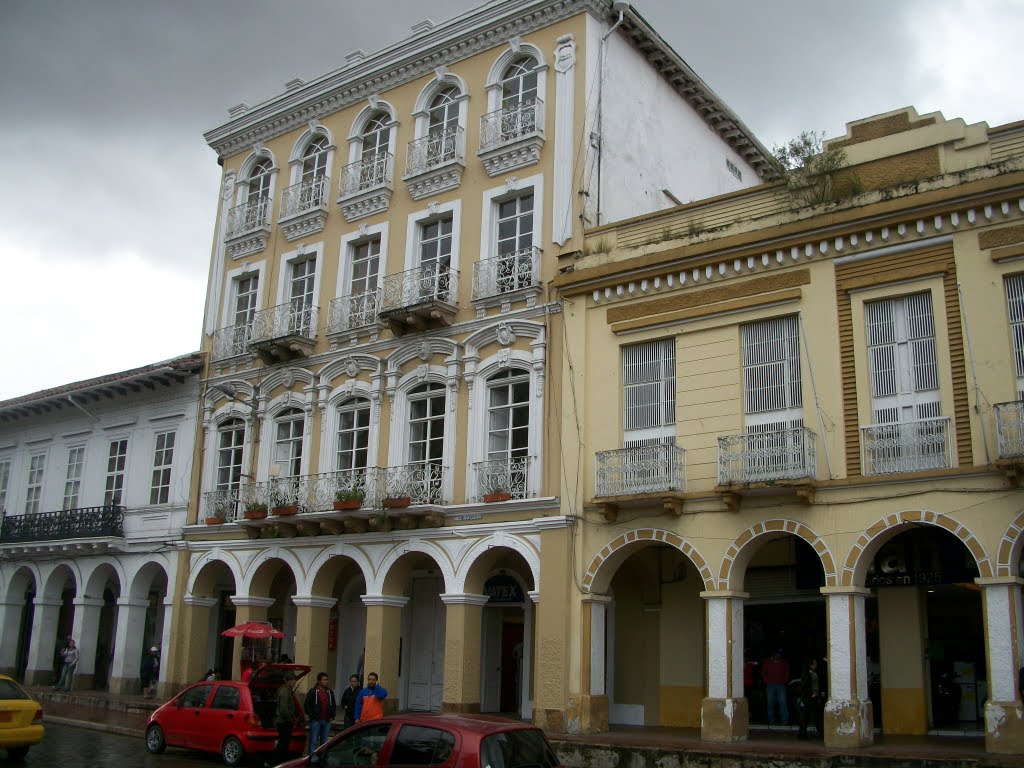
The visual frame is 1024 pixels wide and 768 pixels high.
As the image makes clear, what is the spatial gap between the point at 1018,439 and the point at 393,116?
1697 centimetres

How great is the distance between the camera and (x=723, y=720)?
17641 millimetres

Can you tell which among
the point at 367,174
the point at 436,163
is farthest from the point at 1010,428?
the point at 367,174

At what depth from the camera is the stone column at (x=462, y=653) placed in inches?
842

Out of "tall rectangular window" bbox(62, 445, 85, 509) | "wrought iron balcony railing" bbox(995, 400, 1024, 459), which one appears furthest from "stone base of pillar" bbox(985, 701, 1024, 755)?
"tall rectangular window" bbox(62, 445, 85, 509)

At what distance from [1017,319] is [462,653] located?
483 inches

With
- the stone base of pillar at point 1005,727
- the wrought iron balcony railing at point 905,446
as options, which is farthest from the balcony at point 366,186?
the stone base of pillar at point 1005,727

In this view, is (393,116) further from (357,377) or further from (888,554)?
(888,554)

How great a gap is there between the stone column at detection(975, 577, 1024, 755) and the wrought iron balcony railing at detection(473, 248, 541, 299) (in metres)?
10.7

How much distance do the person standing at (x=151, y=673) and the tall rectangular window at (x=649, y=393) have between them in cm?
1540

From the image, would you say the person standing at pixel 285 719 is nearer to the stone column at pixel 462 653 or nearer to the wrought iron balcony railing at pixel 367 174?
the stone column at pixel 462 653

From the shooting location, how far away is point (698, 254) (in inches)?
770

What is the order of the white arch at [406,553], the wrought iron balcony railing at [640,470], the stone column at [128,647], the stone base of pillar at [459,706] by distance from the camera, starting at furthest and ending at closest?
1. the stone column at [128,647]
2. the white arch at [406,553]
3. the stone base of pillar at [459,706]
4. the wrought iron balcony railing at [640,470]

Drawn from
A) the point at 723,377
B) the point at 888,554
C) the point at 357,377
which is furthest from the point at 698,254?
the point at 357,377

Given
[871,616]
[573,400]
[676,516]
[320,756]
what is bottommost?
[320,756]
